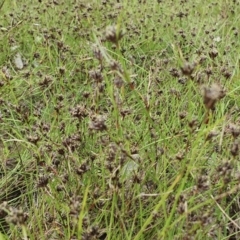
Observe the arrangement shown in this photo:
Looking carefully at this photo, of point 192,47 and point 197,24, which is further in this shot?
point 197,24

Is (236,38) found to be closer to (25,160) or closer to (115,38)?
(25,160)

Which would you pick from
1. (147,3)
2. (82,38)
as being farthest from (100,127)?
(147,3)

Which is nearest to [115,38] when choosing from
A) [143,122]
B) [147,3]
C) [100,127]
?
[100,127]

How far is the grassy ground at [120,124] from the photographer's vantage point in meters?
1.10

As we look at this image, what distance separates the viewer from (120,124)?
4.24 ft

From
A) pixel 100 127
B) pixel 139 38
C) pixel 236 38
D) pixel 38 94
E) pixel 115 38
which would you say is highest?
pixel 115 38

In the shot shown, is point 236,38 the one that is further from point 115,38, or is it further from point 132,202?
point 115,38

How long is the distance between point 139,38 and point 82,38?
1.14 feet

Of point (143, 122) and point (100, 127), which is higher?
point (100, 127)

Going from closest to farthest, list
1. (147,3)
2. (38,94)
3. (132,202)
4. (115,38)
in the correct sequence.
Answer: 1. (115,38)
2. (132,202)
3. (38,94)
4. (147,3)

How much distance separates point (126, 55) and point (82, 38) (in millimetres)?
→ 306

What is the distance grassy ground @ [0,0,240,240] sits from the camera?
110 centimetres

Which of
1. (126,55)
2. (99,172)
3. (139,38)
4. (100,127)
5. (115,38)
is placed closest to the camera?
(115,38)

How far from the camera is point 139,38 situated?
2717 mm
